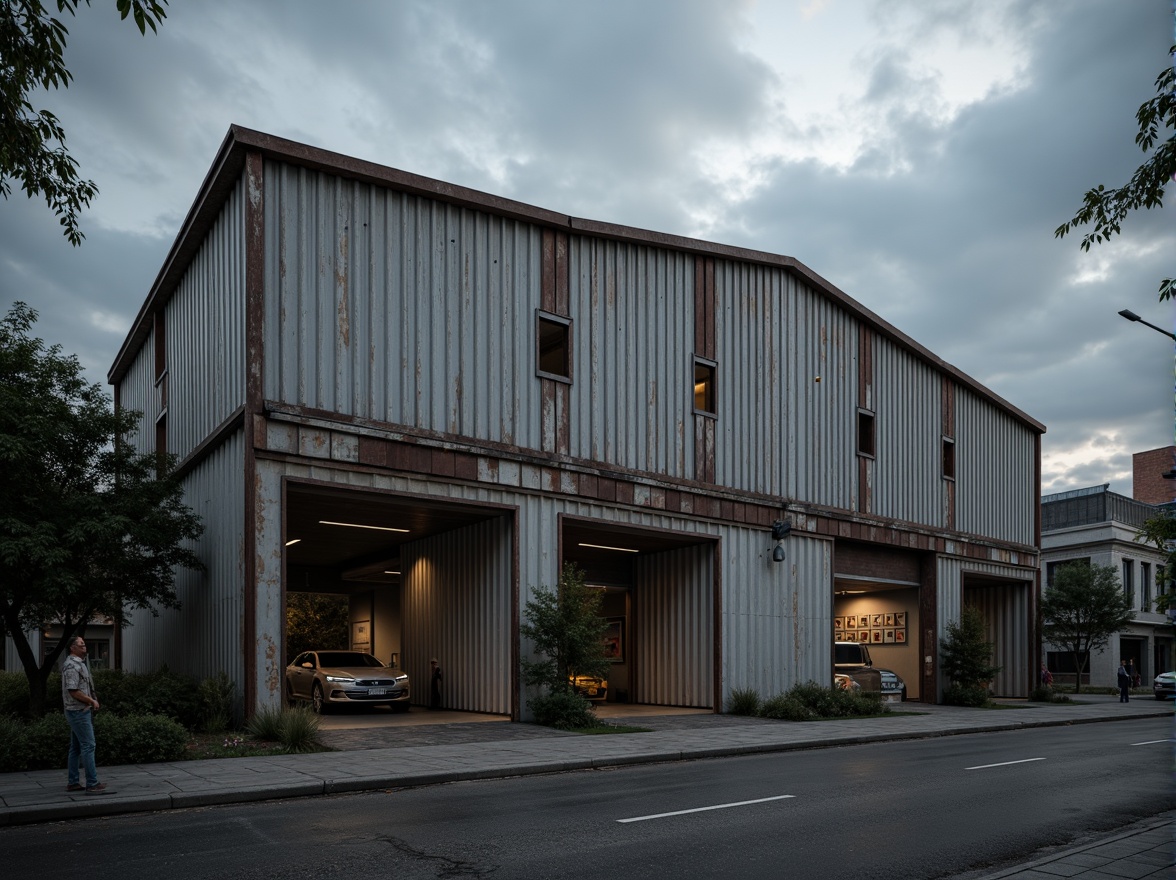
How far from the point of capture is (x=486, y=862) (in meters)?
8.40

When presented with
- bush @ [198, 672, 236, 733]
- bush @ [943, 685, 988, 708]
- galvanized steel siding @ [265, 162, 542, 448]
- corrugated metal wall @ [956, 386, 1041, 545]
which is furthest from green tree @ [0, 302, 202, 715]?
corrugated metal wall @ [956, 386, 1041, 545]

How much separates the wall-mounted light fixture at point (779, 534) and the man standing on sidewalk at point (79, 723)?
17805 millimetres

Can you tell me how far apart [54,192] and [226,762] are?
7801 millimetres

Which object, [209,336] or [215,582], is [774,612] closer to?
[215,582]

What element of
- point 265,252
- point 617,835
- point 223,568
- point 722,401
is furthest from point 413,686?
point 617,835

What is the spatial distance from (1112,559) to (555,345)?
137 feet

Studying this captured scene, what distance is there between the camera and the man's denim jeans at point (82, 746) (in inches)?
460

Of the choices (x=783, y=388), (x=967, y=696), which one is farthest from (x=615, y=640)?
(x=967, y=696)

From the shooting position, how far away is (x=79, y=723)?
11.9 m

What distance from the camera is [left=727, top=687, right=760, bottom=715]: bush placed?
24703 mm

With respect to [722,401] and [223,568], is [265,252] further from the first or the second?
[722,401]

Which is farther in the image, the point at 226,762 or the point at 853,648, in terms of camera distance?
the point at 853,648

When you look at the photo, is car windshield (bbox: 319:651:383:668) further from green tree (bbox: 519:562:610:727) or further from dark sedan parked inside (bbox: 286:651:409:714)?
green tree (bbox: 519:562:610:727)

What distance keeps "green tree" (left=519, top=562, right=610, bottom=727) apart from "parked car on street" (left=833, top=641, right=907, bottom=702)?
11616 mm
